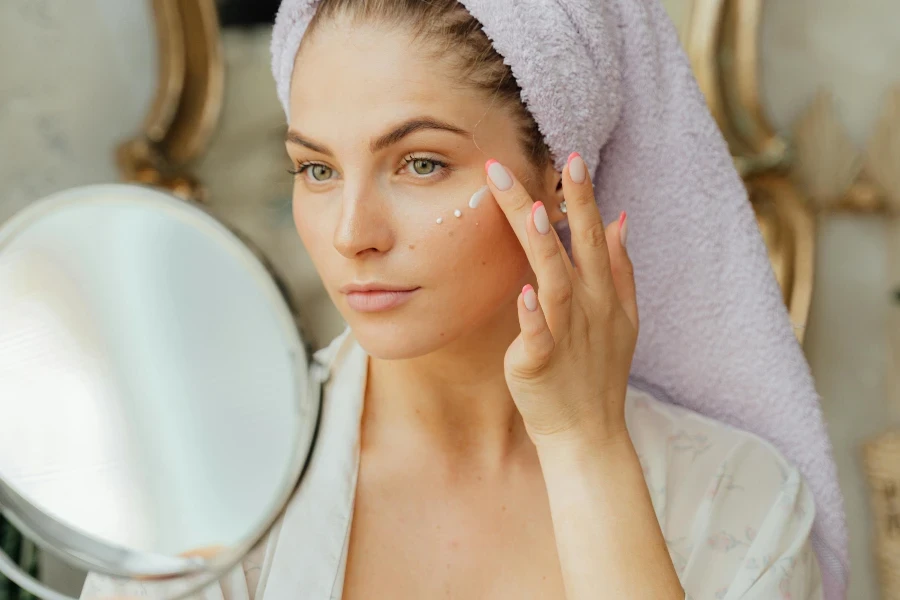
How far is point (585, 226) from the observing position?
1.83ft

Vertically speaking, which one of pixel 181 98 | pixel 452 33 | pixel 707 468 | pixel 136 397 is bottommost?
pixel 707 468

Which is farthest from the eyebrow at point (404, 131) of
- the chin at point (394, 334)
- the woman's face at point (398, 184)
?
the chin at point (394, 334)

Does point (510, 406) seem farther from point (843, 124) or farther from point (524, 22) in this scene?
point (843, 124)

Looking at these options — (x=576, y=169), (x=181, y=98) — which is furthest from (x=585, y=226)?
(x=181, y=98)

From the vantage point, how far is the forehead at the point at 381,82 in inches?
21.8

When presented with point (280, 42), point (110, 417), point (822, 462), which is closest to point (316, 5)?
point (280, 42)

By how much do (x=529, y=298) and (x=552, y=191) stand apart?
6.5 inches

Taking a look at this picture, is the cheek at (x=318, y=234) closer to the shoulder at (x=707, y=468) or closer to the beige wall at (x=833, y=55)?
the shoulder at (x=707, y=468)

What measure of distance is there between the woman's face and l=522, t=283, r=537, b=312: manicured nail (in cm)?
8

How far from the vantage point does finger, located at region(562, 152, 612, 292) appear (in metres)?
0.55

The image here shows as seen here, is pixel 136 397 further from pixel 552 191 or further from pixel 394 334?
pixel 552 191

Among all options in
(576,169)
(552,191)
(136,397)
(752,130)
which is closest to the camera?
(136,397)

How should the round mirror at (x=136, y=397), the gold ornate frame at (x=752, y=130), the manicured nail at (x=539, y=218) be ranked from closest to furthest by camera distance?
the round mirror at (x=136, y=397) → the manicured nail at (x=539, y=218) → the gold ornate frame at (x=752, y=130)

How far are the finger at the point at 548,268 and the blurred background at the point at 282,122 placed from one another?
0.47 meters
